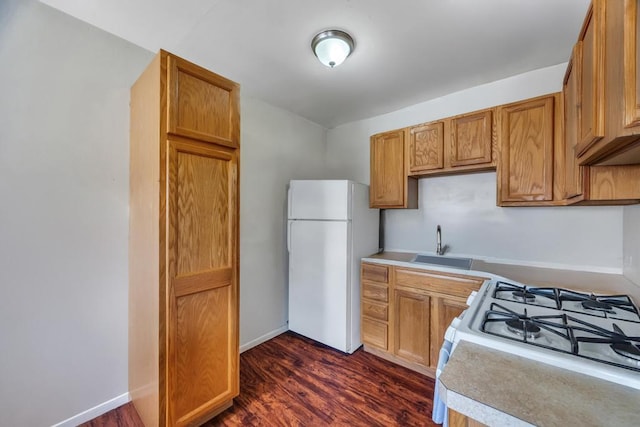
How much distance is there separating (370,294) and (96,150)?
2433mm

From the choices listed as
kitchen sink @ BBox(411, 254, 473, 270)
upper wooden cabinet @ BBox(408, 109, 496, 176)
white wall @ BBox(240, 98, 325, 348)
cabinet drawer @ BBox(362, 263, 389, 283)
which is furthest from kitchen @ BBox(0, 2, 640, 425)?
cabinet drawer @ BBox(362, 263, 389, 283)

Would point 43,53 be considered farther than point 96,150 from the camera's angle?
No

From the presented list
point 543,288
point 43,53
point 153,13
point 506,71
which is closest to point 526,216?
point 543,288

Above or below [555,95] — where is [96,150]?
below

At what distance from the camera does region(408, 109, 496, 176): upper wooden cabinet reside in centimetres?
211

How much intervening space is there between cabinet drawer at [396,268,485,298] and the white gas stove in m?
0.47

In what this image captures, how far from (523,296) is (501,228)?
111cm

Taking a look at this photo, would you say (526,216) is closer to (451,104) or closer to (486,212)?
(486,212)

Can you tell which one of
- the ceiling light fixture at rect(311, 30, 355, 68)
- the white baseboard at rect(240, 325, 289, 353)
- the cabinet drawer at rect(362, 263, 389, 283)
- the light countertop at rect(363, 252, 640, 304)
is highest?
the ceiling light fixture at rect(311, 30, 355, 68)

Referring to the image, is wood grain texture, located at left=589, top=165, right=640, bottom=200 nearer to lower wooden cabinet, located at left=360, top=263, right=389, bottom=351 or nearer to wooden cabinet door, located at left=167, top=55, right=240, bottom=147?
lower wooden cabinet, located at left=360, top=263, right=389, bottom=351

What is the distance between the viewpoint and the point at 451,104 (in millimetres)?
2584

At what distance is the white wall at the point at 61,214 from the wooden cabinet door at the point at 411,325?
7.02 ft

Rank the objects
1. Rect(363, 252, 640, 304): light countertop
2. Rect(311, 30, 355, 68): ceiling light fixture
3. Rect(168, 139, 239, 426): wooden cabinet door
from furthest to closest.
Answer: Rect(311, 30, 355, 68): ceiling light fixture, Rect(363, 252, 640, 304): light countertop, Rect(168, 139, 239, 426): wooden cabinet door

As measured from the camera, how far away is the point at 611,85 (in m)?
0.85
